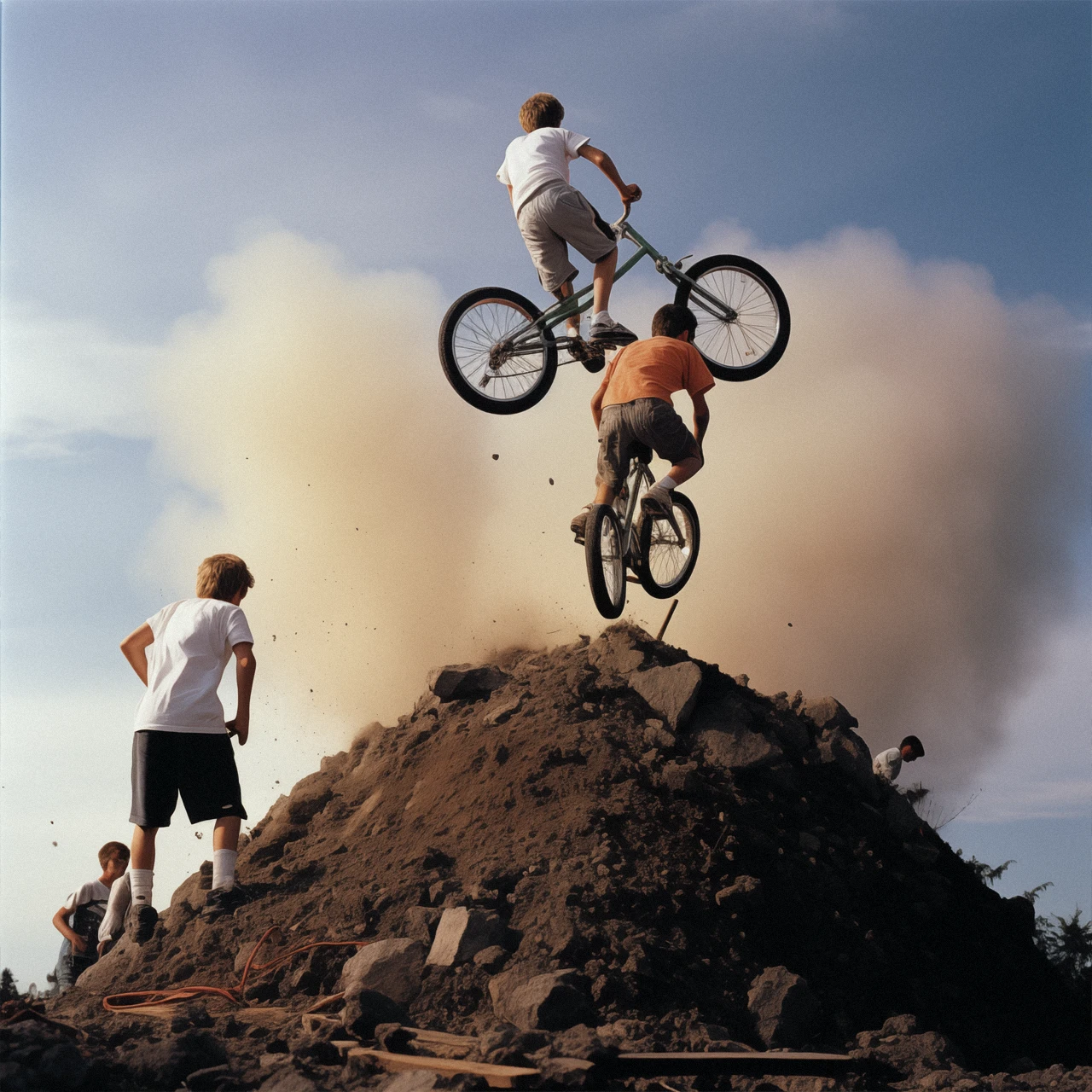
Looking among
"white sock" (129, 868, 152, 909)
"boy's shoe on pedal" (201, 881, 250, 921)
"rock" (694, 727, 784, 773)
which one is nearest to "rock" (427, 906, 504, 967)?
"boy's shoe on pedal" (201, 881, 250, 921)

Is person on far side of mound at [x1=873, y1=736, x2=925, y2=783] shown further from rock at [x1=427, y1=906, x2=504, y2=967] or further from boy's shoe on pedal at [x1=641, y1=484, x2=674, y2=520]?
rock at [x1=427, y1=906, x2=504, y2=967]

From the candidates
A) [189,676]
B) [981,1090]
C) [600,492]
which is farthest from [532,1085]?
[600,492]

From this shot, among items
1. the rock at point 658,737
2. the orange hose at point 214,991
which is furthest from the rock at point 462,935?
the rock at point 658,737

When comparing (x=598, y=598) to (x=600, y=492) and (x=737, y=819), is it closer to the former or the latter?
(x=600, y=492)

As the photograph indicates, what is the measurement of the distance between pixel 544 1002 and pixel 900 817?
534 cm

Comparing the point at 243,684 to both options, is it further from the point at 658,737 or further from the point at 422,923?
the point at 658,737

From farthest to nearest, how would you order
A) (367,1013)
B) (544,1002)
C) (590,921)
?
(590,921)
(544,1002)
(367,1013)

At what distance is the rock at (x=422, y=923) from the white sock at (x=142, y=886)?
1993mm

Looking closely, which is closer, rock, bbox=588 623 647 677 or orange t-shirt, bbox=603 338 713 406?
orange t-shirt, bbox=603 338 713 406

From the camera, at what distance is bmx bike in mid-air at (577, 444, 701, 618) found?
8.73m

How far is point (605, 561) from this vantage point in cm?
902

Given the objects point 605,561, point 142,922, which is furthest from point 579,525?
point 142,922

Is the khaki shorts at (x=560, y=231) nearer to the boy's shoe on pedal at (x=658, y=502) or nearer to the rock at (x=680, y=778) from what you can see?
the boy's shoe on pedal at (x=658, y=502)

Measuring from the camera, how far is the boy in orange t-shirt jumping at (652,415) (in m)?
9.07
